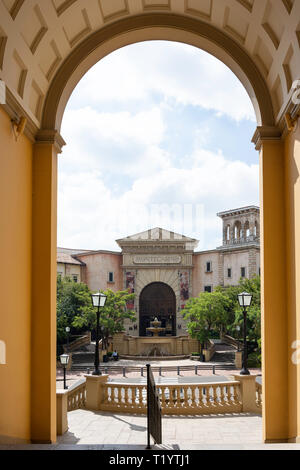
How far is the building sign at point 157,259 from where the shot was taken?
49094 millimetres

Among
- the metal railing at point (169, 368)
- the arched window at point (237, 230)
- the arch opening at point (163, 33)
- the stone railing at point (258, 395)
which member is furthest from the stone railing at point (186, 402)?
the arched window at point (237, 230)

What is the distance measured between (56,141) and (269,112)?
13.0ft

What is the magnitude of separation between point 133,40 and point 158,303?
42.8 metres

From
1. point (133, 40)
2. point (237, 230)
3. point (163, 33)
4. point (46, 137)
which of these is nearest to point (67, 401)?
point (46, 137)

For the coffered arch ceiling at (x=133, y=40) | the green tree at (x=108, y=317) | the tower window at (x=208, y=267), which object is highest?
the coffered arch ceiling at (x=133, y=40)

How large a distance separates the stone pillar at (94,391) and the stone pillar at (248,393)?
384cm

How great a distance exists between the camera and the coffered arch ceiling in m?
6.66

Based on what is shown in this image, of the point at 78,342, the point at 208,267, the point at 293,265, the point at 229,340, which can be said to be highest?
the point at 208,267

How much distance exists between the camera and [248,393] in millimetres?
11633

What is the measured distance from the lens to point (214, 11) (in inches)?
299

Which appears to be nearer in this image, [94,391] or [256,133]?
[256,133]

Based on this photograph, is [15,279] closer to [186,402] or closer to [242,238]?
[186,402]

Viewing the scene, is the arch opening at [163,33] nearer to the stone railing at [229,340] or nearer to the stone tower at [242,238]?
the stone railing at [229,340]

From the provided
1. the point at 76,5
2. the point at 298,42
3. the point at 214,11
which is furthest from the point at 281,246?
the point at 76,5
